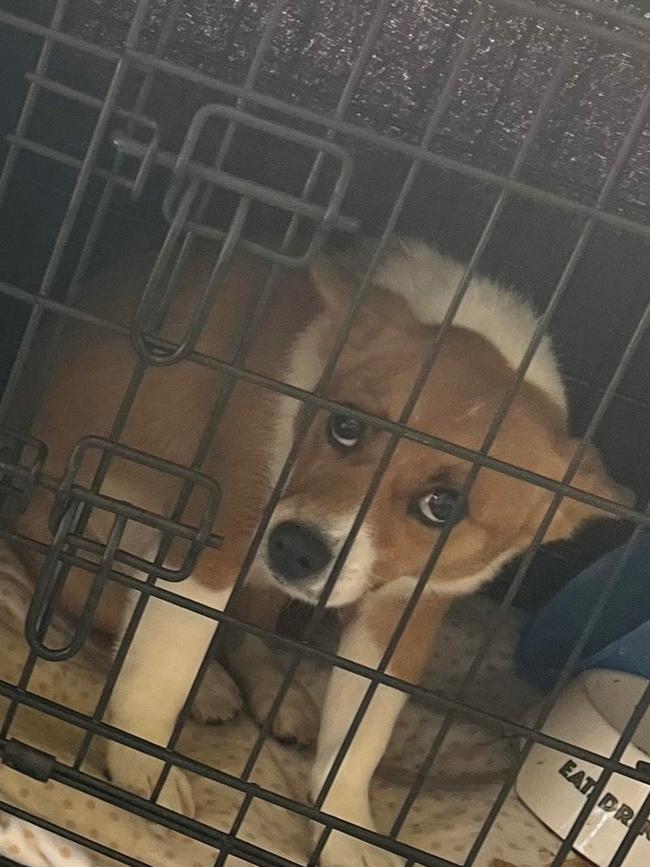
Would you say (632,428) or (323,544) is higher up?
(632,428)

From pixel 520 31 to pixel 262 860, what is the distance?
3.08ft

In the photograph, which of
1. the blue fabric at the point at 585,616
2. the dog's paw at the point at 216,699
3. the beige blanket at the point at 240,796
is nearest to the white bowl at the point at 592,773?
the beige blanket at the point at 240,796

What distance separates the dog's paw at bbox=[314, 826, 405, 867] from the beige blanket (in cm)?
3

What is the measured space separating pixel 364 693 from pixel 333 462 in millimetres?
317

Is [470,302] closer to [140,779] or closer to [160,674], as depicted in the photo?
[160,674]

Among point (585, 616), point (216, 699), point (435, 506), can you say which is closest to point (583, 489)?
point (435, 506)

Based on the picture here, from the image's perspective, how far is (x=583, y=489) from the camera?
4.28 feet

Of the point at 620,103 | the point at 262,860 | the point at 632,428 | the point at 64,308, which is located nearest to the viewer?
the point at 64,308

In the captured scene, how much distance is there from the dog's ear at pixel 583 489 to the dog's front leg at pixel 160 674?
0.44 metres

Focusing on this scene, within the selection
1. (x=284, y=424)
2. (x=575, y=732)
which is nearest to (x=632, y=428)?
(x=575, y=732)

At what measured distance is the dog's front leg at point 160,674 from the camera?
1205mm

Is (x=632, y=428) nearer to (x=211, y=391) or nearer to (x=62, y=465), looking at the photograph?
(x=211, y=391)

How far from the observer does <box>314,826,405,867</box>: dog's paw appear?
1.21 meters

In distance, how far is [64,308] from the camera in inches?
38.5
